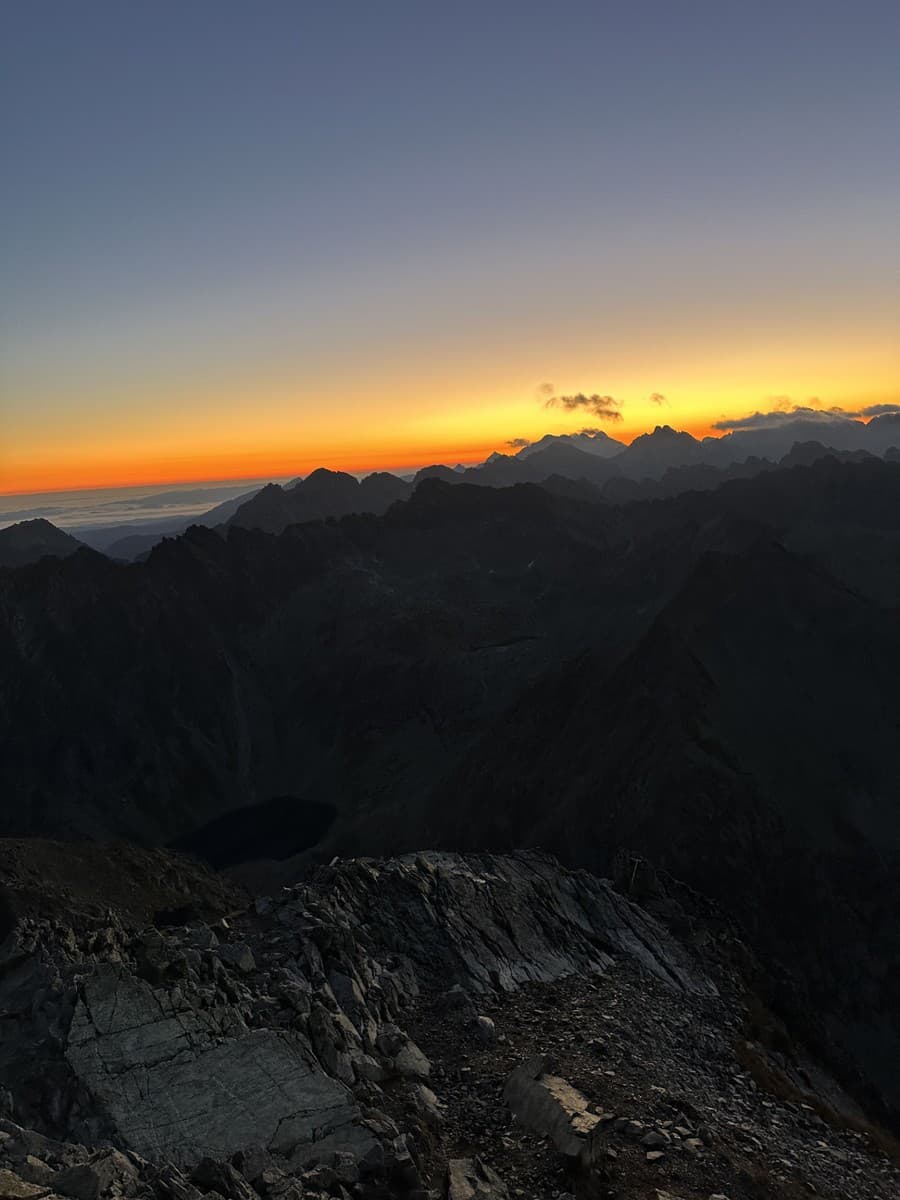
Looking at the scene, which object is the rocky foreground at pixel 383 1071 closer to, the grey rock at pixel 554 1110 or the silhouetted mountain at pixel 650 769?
the grey rock at pixel 554 1110

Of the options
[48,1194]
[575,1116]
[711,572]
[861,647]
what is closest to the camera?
[48,1194]

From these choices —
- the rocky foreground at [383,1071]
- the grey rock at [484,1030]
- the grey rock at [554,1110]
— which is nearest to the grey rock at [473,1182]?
the rocky foreground at [383,1071]

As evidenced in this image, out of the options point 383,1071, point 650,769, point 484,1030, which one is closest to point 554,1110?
point 383,1071

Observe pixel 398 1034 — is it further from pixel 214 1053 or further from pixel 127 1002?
pixel 127 1002

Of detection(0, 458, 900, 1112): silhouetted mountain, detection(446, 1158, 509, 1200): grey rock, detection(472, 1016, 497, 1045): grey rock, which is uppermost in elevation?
detection(446, 1158, 509, 1200): grey rock

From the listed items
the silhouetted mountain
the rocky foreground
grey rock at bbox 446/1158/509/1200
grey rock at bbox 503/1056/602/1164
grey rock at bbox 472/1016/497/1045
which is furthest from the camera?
the silhouetted mountain

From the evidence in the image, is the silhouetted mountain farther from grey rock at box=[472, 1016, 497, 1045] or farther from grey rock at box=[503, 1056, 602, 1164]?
grey rock at box=[503, 1056, 602, 1164]

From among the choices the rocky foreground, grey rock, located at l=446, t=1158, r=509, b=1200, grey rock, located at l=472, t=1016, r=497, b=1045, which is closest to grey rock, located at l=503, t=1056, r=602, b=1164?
the rocky foreground

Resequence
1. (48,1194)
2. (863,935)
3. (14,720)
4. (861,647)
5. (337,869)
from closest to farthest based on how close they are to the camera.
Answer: (48,1194)
(337,869)
(863,935)
(861,647)
(14,720)

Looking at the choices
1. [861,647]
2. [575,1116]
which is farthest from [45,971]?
[861,647]
